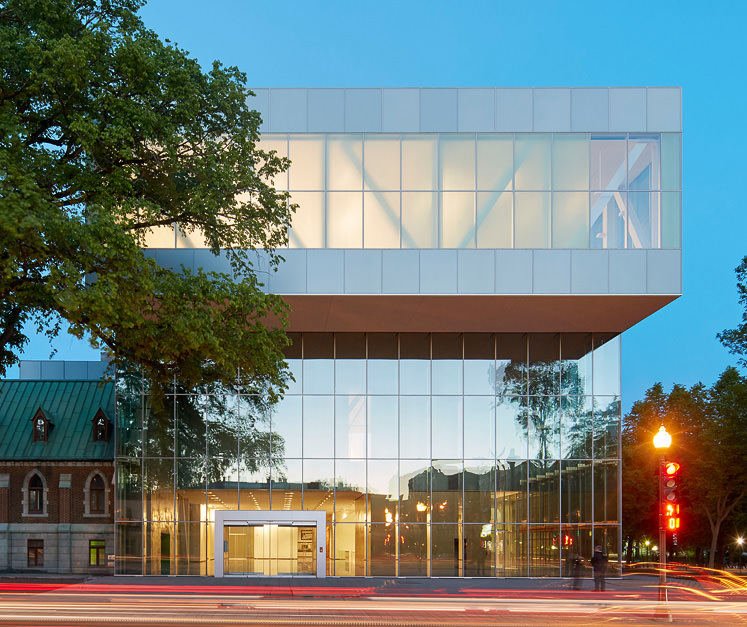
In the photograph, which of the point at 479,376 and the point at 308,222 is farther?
the point at 479,376

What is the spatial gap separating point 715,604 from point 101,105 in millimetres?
21405

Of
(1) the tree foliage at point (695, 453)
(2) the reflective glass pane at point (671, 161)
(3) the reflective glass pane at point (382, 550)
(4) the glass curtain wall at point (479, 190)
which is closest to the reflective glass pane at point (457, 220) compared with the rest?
(4) the glass curtain wall at point (479, 190)

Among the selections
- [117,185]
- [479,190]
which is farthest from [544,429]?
[117,185]

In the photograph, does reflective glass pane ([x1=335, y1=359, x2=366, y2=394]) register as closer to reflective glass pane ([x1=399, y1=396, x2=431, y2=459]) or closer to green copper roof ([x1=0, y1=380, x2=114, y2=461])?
reflective glass pane ([x1=399, y1=396, x2=431, y2=459])

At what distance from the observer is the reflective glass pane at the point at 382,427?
33219 mm

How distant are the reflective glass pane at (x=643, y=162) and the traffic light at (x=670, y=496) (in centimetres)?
1226

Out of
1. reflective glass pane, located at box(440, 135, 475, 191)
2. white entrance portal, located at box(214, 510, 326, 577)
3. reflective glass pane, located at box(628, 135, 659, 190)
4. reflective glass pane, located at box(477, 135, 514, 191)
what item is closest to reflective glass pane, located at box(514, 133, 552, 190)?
reflective glass pane, located at box(477, 135, 514, 191)

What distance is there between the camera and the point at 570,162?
29.5 m

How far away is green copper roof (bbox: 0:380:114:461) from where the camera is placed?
40.7 m

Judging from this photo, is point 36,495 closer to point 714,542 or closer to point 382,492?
point 382,492

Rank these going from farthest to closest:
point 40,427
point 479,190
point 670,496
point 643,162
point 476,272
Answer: point 40,427 < point 479,190 < point 643,162 < point 476,272 < point 670,496

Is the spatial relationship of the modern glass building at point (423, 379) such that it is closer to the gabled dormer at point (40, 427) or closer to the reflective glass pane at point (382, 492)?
the reflective glass pane at point (382, 492)

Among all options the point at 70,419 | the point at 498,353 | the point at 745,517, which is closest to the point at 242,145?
the point at 498,353

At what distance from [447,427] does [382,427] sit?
2709mm
